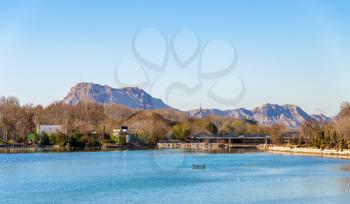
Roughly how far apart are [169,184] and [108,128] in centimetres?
7556

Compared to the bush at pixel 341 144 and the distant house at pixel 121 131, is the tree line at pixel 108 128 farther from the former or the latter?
the distant house at pixel 121 131

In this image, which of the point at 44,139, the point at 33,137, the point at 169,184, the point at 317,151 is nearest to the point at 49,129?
the point at 33,137

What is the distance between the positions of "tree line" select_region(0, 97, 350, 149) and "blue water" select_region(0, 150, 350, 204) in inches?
1145

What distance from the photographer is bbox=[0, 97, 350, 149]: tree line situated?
8281 centimetres

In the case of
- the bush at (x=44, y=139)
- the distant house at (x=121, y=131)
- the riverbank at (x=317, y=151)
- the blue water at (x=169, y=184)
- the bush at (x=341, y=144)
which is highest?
the distant house at (x=121, y=131)

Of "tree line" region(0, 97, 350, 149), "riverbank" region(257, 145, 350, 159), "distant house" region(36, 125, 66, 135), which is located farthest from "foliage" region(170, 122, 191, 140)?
"riverbank" region(257, 145, 350, 159)

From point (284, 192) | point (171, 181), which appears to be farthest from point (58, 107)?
point (284, 192)

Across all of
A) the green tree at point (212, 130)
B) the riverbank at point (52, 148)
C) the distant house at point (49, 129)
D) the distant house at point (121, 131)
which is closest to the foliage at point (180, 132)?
the green tree at point (212, 130)

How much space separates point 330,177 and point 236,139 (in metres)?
87.9

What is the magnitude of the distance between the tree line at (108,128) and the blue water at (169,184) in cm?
2908

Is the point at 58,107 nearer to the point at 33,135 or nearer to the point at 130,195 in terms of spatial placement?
the point at 33,135

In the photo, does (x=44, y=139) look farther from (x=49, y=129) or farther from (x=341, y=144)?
(x=341, y=144)

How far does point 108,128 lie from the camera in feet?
368

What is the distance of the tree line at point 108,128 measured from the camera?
8281cm
